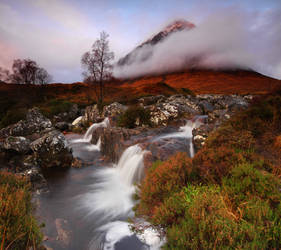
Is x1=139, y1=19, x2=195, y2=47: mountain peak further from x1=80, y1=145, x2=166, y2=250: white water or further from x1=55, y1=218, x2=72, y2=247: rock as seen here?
x1=55, y1=218, x2=72, y2=247: rock

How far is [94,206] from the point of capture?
18.6ft

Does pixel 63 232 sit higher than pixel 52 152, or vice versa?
pixel 52 152

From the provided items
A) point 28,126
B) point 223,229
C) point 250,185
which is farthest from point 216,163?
point 28,126

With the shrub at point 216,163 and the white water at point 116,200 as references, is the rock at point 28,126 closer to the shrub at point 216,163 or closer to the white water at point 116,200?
the white water at point 116,200

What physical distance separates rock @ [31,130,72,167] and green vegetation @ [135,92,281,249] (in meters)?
6.36

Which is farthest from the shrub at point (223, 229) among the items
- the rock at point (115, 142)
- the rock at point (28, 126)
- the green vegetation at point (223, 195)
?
the rock at point (28, 126)

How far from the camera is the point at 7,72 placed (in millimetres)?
29719

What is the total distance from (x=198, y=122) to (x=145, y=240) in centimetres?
992

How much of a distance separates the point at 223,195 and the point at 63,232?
166 inches

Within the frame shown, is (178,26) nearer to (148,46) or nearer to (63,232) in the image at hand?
(148,46)

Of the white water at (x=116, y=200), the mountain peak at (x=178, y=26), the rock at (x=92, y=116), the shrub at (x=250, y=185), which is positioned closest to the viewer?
the shrub at (x=250, y=185)

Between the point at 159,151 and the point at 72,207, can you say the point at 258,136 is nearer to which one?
the point at 159,151

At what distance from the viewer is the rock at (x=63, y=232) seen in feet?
12.8

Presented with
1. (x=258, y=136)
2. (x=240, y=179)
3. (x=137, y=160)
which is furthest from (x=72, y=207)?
(x=258, y=136)
